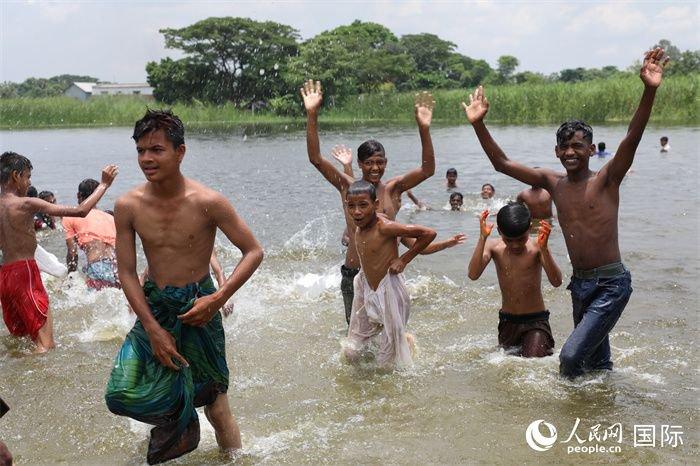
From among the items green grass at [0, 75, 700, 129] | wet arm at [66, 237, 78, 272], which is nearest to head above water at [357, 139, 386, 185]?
wet arm at [66, 237, 78, 272]

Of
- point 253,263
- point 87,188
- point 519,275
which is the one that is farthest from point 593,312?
point 87,188

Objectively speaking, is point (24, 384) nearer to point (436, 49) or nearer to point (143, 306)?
point (143, 306)

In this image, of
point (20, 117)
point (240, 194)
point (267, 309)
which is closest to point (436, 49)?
point (20, 117)

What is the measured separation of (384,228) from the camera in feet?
18.2

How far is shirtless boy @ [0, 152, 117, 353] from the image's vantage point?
6.24 m

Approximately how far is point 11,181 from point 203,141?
26917mm

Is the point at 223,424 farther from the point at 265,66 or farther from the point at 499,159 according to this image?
the point at 265,66

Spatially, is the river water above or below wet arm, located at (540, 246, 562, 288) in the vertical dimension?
below

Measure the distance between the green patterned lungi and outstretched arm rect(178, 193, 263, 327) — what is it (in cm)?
9

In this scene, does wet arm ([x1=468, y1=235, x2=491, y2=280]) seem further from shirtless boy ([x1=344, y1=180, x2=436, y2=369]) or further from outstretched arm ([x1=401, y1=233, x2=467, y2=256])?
shirtless boy ([x1=344, y1=180, x2=436, y2=369])

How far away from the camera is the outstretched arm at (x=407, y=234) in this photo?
553 cm

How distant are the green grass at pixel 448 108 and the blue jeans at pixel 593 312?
3072 centimetres

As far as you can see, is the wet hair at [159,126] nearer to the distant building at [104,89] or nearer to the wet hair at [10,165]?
the wet hair at [10,165]

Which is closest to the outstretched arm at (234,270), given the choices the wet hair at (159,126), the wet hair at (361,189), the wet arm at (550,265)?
the wet hair at (159,126)
